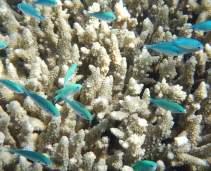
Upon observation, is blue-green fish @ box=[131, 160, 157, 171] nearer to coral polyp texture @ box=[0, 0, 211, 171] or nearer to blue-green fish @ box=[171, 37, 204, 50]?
coral polyp texture @ box=[0, 0, 211, 171]

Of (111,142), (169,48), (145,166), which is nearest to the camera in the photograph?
(145,166)

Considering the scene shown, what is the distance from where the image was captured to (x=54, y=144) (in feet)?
7.16

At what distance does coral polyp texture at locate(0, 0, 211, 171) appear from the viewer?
7.06 feet

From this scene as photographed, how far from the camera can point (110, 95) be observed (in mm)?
2484

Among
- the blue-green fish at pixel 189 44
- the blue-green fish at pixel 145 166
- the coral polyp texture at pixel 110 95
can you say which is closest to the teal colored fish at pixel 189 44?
the blue-green fish at pixel 189 44

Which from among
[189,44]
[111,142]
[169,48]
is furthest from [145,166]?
[189,44]

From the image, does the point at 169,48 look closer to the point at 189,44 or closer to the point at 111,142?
the point at 189,44

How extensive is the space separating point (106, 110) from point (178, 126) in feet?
2.72

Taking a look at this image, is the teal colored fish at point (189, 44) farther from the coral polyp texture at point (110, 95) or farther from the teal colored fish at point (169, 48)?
the coral polyp texture at point (110, 95)

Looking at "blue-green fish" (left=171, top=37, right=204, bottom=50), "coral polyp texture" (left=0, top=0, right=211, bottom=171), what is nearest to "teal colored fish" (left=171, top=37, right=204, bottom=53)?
"blue-green fish" (left=171, top=37, right=204, bottom=50)

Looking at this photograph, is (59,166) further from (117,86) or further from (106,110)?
(117,86)

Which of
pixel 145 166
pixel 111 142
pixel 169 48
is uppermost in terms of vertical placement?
pixel 169 48

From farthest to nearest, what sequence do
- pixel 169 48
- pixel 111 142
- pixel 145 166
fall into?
1. pixel 111 142
2. pixel 169 48
3. pixel 145 166

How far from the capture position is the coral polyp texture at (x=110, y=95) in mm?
2150
